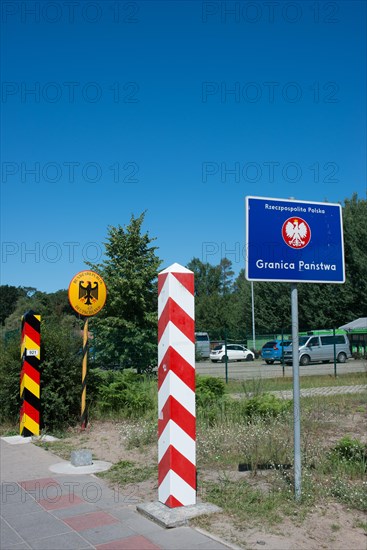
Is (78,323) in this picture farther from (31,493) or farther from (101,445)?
(31,493)

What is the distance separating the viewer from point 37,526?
5121 millimetres

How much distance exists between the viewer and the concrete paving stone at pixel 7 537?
15.4 ft

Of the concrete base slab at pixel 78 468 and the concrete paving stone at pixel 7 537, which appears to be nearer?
the concrete paving stone at pixel 7 537

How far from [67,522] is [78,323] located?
7.48 m

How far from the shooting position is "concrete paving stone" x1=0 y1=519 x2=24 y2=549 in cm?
470

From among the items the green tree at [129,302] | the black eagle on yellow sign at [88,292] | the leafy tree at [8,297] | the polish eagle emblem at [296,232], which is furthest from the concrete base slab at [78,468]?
the leafy tree at [8,297]

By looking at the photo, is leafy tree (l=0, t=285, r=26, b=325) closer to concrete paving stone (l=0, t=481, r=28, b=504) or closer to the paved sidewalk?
concrete paving stone (l=0, t=481, r=28, b=504)

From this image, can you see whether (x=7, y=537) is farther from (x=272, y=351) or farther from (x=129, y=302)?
(x=272, y=351)

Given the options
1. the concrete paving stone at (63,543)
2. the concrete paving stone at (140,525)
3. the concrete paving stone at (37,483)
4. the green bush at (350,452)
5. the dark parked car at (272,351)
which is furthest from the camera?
the dark parked car at (272,351)

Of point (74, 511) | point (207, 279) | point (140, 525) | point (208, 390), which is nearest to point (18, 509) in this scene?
point (74, 511)

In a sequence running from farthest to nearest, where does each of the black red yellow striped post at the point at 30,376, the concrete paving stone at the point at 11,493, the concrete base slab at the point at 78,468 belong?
the black red yellow striped post at the point at 30,376, the concrete base slab at the point at 78,468, the concrete paving stone at the point at 11,493

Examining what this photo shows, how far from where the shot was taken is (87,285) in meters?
10.5

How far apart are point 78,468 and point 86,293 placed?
384cm

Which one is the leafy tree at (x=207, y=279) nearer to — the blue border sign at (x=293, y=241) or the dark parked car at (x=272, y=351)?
the dark parked car at (x=272, y=351)
